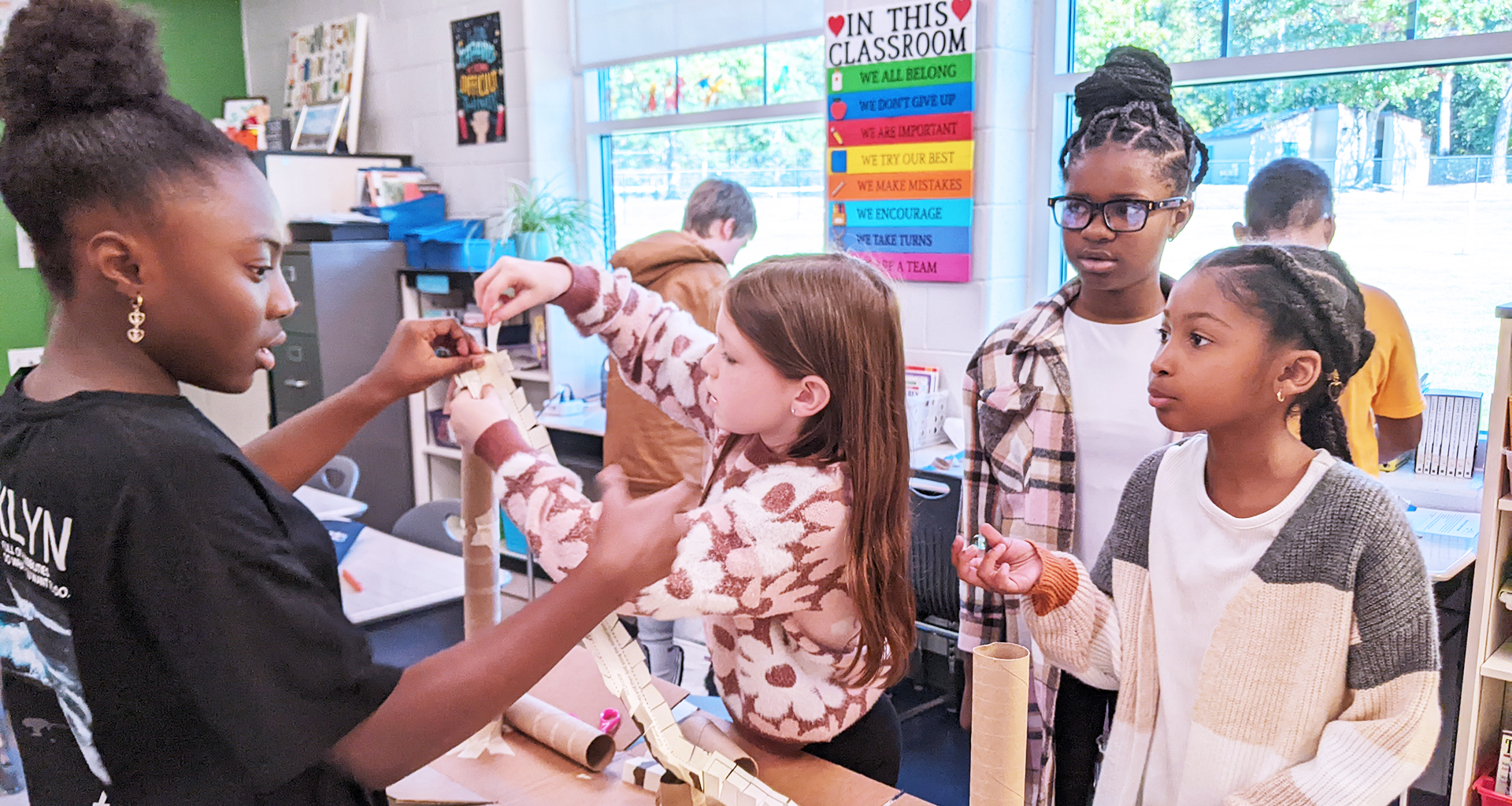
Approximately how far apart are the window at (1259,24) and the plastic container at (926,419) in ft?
3.44

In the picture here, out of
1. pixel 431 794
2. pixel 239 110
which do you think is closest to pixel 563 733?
pixel 431 794

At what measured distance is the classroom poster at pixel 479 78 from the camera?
14.8 ft

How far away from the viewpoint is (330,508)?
9.75ft

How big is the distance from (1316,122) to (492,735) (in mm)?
2584

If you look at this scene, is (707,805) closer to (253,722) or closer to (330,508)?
(253,722)

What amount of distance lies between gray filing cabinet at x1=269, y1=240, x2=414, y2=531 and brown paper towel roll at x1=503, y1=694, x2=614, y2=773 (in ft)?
10.9

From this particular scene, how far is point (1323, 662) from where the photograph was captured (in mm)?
1103

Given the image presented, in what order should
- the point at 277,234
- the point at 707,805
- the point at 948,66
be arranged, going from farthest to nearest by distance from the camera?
the point at 948,66, the point at 707,805, the point at 277,234

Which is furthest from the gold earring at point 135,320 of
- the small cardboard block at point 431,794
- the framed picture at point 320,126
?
the framed picture at point 320,126

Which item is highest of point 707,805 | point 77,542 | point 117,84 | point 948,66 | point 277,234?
point 948,66

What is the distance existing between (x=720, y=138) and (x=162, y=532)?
139 inches

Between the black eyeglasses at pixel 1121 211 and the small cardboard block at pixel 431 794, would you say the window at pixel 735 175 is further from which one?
the small cardboard block at pixel 431 794

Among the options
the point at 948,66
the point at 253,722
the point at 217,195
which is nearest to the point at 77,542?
the point at 253,722

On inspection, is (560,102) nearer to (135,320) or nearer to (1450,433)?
(1450,433)
